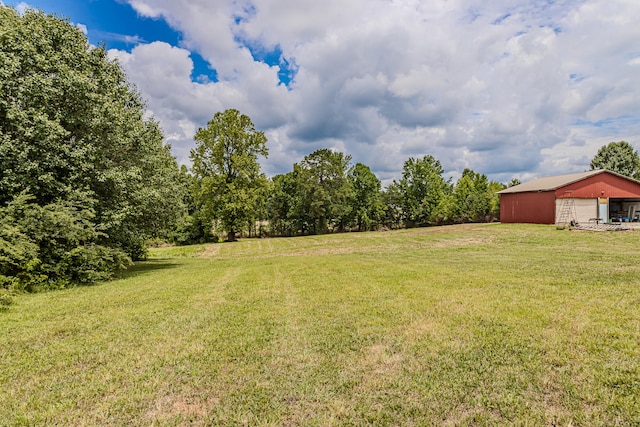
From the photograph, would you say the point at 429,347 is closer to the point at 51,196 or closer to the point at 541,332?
the point at 541,332

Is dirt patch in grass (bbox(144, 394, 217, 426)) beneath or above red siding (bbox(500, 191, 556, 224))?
beneath

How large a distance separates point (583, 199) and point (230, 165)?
3299 centimetres

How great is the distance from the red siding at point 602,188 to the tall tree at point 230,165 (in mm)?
28182

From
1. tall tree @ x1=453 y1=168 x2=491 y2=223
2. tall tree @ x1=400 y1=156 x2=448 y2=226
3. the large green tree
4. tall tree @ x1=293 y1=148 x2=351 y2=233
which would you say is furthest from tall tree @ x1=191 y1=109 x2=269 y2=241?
tall tree @ x1=453 y1=168 x2=491 y2=223

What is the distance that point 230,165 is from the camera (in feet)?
114

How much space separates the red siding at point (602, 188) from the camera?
30.1 meters

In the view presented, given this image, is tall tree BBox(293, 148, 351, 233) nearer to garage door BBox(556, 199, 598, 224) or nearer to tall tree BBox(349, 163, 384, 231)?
tall tree BBox(349, 163, 384, 231)

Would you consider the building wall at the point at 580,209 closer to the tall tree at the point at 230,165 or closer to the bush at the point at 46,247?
the tall tree at the point at 230,165

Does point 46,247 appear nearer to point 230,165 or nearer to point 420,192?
point 230,165

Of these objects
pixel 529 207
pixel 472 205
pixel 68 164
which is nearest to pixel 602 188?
pixel 529 207

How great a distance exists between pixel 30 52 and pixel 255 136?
942 inches

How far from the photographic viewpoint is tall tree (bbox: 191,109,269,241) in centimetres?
3384

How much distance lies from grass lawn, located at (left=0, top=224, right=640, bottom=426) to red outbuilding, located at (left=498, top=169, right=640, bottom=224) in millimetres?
24771

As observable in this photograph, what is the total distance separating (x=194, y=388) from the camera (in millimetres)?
4004
